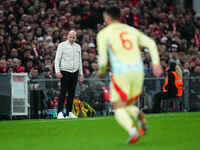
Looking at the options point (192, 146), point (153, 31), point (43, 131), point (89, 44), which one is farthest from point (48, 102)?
point (192, 146)

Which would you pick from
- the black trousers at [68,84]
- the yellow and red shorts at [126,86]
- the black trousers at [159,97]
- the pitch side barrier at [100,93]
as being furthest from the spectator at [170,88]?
the yellow and red shorts at [126,86]

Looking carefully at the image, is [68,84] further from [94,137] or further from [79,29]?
[79,29]

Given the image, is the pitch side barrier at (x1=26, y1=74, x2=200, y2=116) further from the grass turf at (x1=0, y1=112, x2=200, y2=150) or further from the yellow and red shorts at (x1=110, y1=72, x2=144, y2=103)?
the yellow and red shorts at (x1=110, y1=72, x2=144, y2=103)

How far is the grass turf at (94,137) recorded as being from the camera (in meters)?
7.62

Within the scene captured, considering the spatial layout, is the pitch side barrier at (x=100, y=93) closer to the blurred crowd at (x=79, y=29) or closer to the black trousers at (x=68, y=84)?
the blurred crowd at (x=79, y=29)

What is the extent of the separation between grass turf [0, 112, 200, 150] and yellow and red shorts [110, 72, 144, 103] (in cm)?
66

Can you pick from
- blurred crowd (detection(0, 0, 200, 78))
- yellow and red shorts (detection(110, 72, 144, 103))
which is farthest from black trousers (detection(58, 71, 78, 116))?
yellow and red shorts (detection(110, 72, 144, 103))

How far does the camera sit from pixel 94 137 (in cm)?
899

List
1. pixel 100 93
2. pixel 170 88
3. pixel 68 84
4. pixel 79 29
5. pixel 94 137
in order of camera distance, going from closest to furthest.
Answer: pixel 94 137 < pixel 68 84 < pixel 170 88 < pixel 100 93 < pixel 79 29

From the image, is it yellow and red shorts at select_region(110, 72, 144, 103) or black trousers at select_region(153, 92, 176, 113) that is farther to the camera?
black trousers at select_region(153, 92, 176, 113)

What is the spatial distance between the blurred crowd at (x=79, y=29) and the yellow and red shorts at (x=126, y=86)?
945 centimetres

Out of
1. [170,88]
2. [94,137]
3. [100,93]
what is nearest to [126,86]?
[94,137]

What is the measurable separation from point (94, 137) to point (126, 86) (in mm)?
1573

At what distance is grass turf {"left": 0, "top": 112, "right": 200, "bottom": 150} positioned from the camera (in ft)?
25.0
